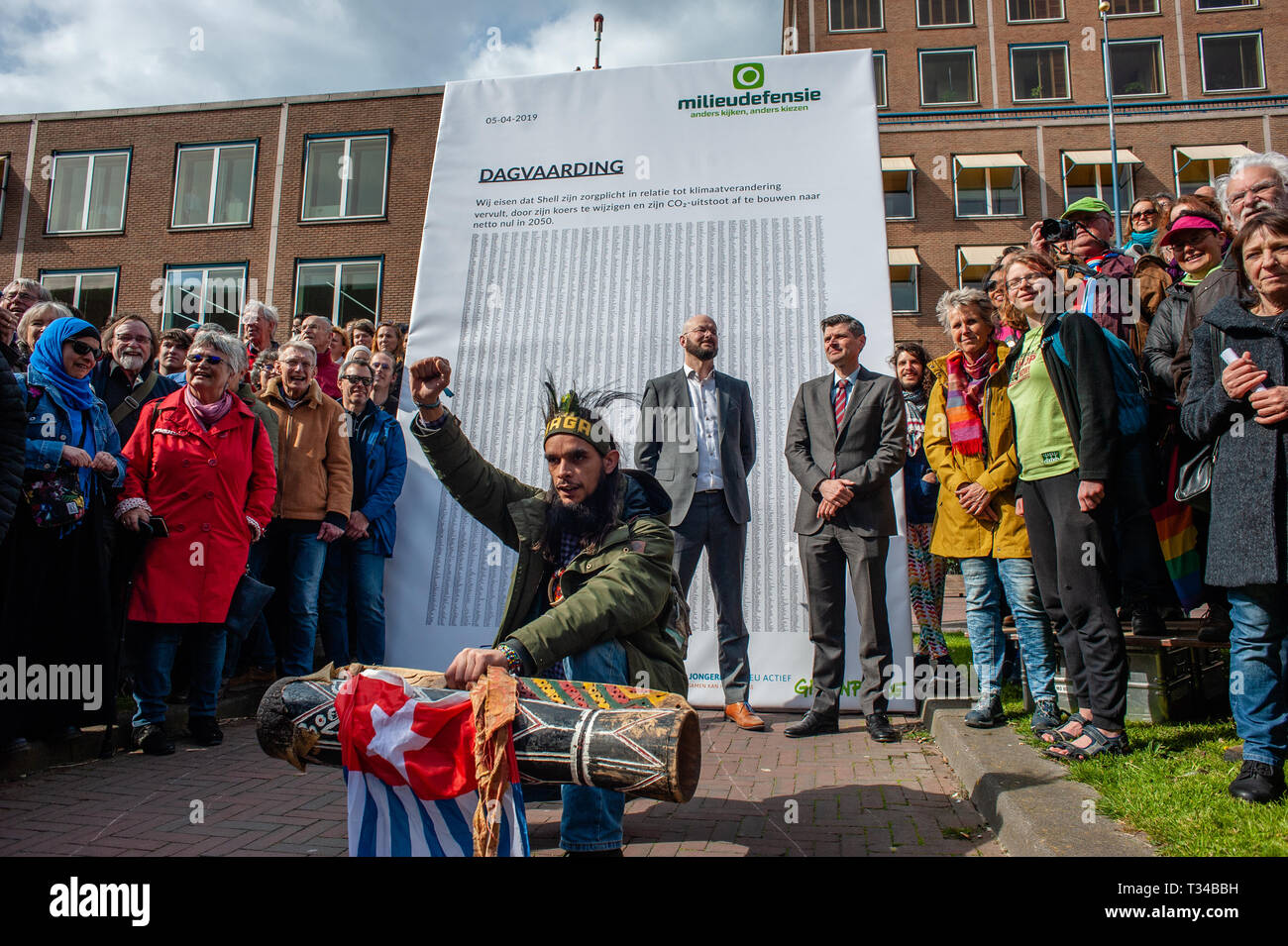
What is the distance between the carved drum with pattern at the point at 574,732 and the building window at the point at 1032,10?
111ft

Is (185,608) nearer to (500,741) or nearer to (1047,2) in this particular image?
(500,741)

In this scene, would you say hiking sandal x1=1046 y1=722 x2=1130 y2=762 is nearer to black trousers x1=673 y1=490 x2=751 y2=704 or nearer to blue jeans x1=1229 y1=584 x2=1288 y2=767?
blue jeans x1=1229 y1=584 x2=1288 y2=767

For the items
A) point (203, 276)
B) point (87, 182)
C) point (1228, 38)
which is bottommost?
point (203, 276)

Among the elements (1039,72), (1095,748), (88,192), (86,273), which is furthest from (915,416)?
(1039,72)

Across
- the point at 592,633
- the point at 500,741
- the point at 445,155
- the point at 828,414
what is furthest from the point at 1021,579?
the point at 445,155

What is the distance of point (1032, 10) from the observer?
29141 mm

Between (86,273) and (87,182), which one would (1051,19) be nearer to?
(87,182)

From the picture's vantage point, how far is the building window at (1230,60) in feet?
92.1

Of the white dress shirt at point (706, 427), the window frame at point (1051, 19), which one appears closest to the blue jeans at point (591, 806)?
the white dress shirt at point (706, 427)

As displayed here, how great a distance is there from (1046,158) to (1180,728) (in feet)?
90.3

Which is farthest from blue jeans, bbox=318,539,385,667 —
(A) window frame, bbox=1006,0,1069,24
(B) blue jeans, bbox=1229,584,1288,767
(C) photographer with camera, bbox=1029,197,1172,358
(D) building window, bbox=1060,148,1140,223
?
(A) window frame, bbox=1006,0,1069,24

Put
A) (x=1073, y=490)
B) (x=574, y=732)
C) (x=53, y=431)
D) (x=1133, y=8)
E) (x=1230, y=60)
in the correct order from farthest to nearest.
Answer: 1. (x=1133, y=8)
2. (x=1230, y=60)
3. (x=53, y=431)
4. (x=1073, y=490)
5. (x=574, y=732)

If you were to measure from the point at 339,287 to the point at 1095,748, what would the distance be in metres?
20.7

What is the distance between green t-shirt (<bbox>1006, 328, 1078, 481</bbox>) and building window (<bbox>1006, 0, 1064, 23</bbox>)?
30901 millimetres
